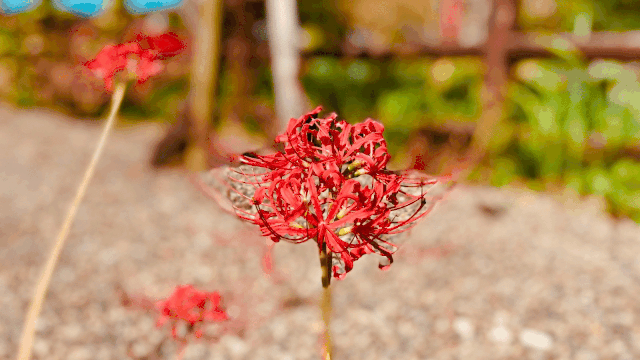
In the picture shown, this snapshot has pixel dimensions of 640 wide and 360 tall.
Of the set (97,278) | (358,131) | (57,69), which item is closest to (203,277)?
(97,278)

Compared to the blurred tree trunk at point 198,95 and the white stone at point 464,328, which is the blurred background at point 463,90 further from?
the white stone at point 464,328

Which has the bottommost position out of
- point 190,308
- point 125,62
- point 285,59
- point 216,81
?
point 190,308

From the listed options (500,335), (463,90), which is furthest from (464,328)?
(463,90)

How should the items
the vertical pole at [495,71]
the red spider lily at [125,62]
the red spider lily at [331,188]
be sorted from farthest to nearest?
the vertical pole at [495,71] → the red spider lily at [125,62] → the red spider lily at [331,188]

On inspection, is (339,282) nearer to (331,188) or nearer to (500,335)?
(500,335)

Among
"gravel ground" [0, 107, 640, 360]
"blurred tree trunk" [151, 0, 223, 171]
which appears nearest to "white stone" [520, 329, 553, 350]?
"gravel ground" [0, 107, 640, 360]

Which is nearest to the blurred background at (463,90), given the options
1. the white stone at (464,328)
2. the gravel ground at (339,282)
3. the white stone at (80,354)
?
the gravel ground at (339,282)

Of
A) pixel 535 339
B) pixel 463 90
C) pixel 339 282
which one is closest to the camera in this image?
pixel 535 339
